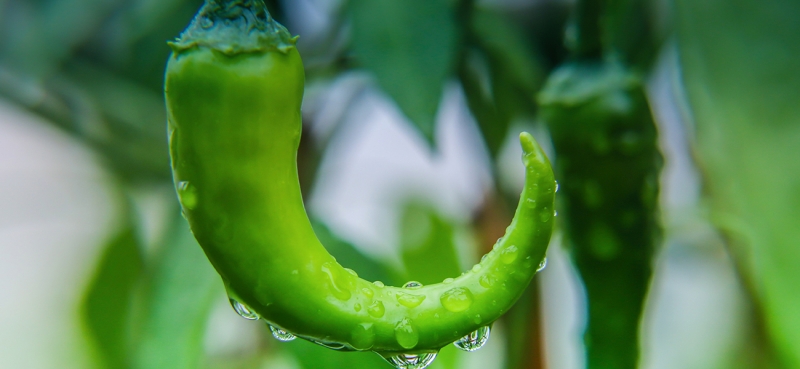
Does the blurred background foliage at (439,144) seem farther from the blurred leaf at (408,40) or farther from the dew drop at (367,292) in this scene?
the dew drop at (367,292)

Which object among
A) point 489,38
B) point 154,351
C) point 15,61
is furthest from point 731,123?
point 15,61

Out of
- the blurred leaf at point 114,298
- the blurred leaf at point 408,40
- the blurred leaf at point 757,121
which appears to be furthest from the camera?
the blurred leaf at point 114,298

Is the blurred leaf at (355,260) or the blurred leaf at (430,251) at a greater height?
the blurred leaf at (355,260)

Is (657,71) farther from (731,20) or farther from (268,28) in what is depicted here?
(268,28)

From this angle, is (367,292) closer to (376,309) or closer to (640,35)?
(376,309)

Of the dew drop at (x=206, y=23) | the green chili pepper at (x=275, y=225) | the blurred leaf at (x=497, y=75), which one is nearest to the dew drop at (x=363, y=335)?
the green chili pepper at (x=275, y=225)

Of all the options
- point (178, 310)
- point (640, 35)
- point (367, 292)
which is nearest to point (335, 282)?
point (367, 292)
